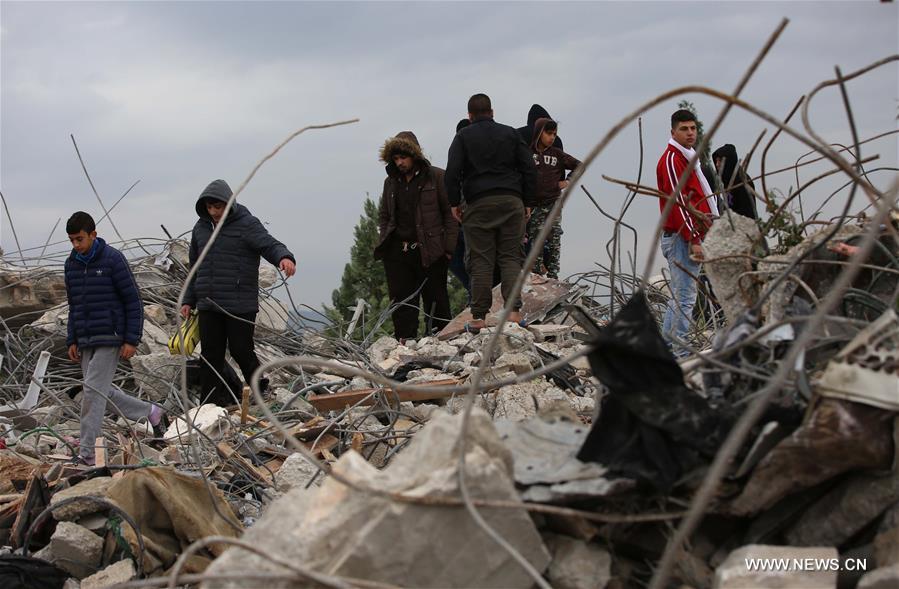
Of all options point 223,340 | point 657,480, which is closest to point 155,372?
point 223,340

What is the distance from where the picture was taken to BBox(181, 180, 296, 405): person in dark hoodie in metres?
6.87

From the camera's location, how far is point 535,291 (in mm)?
9477

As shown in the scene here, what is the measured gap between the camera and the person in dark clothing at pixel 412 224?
820 cm

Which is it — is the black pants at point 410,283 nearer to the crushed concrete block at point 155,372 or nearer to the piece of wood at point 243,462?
the crushed concrete block at point 155,372

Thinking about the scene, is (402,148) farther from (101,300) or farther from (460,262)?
(101,300)

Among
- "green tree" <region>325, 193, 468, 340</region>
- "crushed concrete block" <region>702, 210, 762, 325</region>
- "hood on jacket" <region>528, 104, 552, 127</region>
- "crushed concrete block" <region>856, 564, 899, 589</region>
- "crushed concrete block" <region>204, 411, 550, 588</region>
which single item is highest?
"hood on jacket" <region>528, 104, 552, 127</region>

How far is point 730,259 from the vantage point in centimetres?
349

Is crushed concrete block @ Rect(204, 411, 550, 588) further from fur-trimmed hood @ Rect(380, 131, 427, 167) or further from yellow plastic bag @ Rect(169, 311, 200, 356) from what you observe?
fur-trimmed hood @ Rect(380, 131, 427, 167)

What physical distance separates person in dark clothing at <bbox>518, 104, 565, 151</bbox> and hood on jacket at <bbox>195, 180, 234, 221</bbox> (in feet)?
9.92

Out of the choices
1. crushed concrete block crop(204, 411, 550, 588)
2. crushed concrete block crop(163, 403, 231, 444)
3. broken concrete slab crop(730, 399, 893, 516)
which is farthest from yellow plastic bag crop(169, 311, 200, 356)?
broken concrete slab crop(730, 399, 893, 516)

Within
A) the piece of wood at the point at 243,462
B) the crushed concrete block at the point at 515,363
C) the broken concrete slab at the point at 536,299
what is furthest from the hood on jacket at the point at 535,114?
the piece of wood at the point at 243,462

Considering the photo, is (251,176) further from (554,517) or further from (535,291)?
(535,291)

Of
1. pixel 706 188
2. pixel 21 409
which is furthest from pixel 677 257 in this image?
pixel 21 409

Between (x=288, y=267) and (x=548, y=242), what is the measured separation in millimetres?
3596
